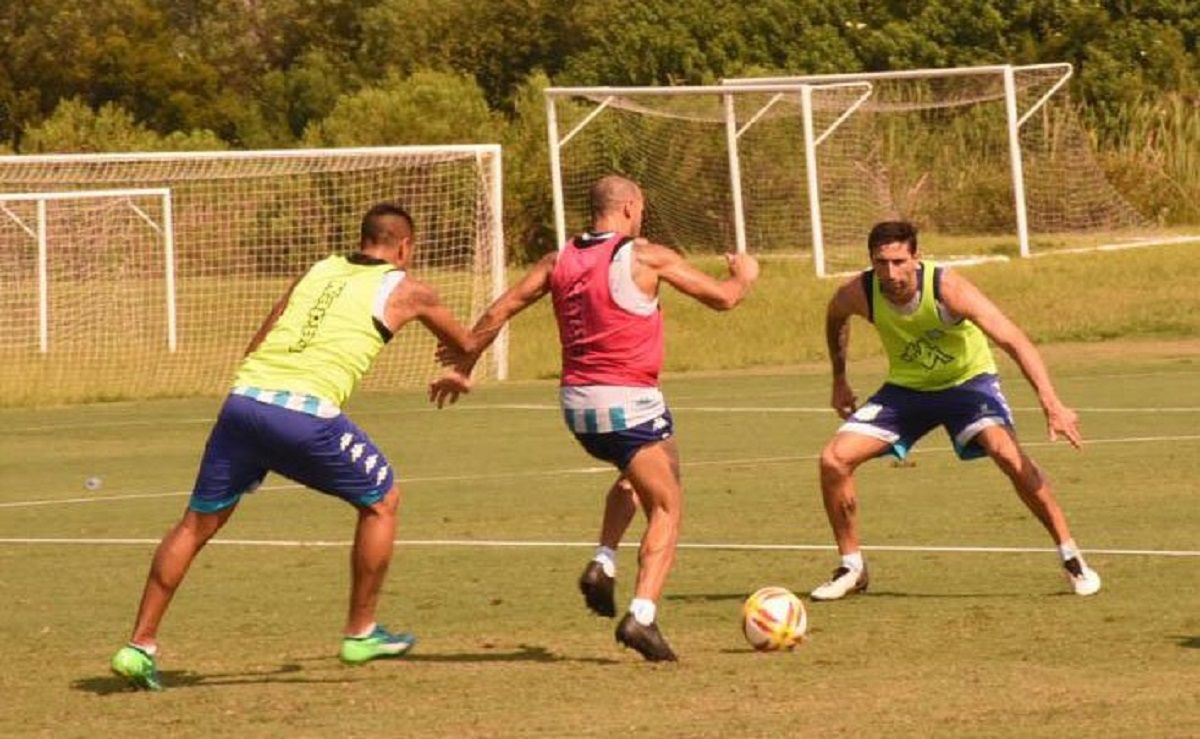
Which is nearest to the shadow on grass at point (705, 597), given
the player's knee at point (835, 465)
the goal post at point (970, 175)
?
the player's knee at point (835, 465)

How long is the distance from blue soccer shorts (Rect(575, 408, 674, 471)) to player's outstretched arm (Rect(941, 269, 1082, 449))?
1.67 m

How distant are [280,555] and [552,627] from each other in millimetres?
3503

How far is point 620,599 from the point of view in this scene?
12.8 meters

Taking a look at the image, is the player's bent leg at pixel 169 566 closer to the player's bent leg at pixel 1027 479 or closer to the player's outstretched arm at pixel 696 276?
the player's outstretched arm at pixel 696 276

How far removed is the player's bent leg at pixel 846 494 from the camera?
498 inches

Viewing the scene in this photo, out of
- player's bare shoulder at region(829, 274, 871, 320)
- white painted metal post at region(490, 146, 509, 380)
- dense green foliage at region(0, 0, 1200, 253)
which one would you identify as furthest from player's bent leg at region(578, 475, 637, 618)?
dense green foliage at region(0, 0, 1200, 253)

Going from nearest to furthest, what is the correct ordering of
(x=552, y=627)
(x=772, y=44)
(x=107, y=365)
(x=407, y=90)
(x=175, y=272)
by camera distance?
1. (x=552, y=627)
2. (x=107, y=365)
3. (x=175, y=272)
4. (x=407, y=90)
5. (x=772, y=44)

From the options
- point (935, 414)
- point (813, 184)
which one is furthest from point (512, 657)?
point (813, 184)

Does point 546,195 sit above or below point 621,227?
below

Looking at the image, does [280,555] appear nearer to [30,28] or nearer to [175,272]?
[175,272]

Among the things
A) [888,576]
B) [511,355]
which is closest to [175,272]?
[511,355]

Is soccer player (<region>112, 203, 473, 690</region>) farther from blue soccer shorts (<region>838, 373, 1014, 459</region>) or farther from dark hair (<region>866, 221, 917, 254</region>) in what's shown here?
blue soccer shorts (<region>838, 373, 1014, 459</region>)

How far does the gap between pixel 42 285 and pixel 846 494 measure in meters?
21.0

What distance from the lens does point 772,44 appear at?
5219 centimetres
